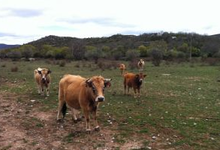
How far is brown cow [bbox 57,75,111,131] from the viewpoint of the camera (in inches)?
320

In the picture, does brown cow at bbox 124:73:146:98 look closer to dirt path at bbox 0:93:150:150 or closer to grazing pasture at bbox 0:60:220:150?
grazing pasture at bbox 0:60:220:150

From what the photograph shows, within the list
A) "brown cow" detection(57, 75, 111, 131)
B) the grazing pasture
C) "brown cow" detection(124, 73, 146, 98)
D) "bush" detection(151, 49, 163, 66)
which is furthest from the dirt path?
"bush" detection(151, 49, 163, 66)

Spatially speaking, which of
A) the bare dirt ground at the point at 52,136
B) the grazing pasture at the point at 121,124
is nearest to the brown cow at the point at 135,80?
the grazing pasture at the point at 121,124

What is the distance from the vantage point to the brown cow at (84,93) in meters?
8.12

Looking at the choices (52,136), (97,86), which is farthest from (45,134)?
(97,86)

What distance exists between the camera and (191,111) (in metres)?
Answer: 12.3

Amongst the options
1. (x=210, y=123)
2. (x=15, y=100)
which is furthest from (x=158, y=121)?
(x=15, y=100)

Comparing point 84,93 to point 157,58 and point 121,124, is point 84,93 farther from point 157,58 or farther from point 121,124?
point 157,58

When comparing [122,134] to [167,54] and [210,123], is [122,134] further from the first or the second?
[167,54]

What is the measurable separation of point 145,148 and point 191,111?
5.58m

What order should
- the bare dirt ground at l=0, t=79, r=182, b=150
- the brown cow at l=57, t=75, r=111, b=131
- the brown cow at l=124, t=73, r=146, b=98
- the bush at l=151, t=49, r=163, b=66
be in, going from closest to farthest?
the bare dirt ground at l=0, t=79, r=182, b=150
the brown cow at l=57, t=75, r=111, b=131
the brown cow at l=124, t=73, r=146, b=98
the bush at l=151, t=49, r=163, b=66

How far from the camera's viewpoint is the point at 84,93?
8.80 meters

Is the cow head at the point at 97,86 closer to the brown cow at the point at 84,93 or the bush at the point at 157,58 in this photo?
the brown cow at the point at 84,93

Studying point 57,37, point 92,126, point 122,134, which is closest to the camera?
point 122,134
